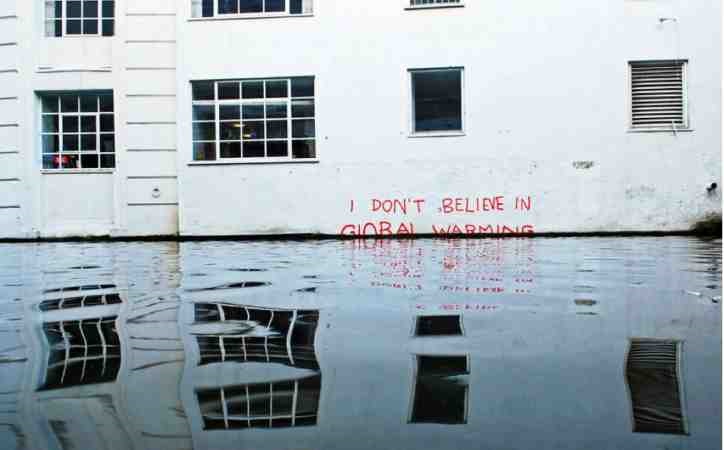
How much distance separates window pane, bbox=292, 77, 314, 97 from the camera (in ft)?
53.5

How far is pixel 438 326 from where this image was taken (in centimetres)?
312

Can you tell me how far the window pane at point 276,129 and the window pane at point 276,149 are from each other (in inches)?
4.9

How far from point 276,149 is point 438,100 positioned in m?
3.46

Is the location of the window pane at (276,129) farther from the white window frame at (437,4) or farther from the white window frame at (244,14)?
the white window frame at (437,4)

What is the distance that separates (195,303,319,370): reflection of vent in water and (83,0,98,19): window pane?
14953mm

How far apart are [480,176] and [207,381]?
13946 mm

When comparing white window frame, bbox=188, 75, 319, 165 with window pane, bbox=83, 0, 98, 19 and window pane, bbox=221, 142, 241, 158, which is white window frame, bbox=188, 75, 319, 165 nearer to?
window pane, bbox=221, 142, 241, 158

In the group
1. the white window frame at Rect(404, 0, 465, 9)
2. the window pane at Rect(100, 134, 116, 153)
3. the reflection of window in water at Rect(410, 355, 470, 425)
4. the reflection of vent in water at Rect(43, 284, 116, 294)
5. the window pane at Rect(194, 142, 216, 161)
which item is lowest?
the reflection of vent in water at Rect(43, 284, 116, 294)

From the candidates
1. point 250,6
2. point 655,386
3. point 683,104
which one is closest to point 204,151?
point 250,6

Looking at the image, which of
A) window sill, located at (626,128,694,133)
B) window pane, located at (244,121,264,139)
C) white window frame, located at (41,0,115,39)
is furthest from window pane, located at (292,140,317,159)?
window sill, located at (626,128,694,133)

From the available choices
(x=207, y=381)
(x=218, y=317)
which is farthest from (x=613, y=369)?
(x=218, y=317)

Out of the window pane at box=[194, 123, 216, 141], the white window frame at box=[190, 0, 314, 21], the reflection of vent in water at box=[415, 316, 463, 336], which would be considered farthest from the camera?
the window pane at box=[194, 123, 216, 141]

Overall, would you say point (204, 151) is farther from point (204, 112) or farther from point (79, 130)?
point (79, 130)

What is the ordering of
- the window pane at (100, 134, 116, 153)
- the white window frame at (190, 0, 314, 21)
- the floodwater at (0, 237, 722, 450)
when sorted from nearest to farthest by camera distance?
the floodwater at (0, 237, 722, 450), the white window frame at (190, 0, 314, 21), the window pane at (100, 134, 116, 153)
